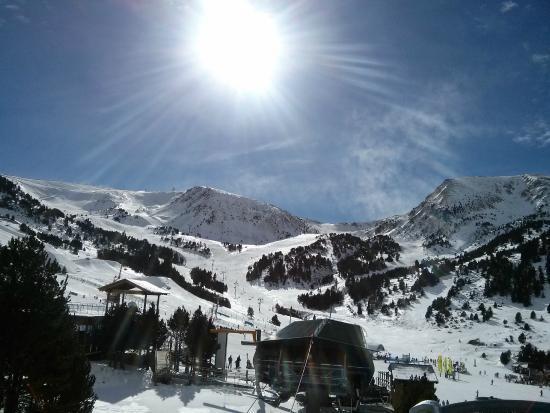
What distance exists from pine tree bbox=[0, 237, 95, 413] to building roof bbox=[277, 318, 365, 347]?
577 centimetres

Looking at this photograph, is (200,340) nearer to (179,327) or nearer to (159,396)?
(179,327)

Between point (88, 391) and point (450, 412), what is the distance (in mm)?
9779

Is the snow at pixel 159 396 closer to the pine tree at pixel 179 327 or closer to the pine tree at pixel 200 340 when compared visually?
the pine tree at pixel 200 340

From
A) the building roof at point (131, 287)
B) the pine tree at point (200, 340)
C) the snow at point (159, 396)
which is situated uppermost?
the building roof at point (131, 287)

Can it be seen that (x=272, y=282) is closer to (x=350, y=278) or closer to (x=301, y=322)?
(x=350, y=278)

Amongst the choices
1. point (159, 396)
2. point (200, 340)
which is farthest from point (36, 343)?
point (200, 340)

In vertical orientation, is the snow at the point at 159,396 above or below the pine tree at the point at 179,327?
below

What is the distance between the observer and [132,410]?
60.2ft

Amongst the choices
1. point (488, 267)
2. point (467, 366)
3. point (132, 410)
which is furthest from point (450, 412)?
point (488, 267)

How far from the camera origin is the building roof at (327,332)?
10117 mm

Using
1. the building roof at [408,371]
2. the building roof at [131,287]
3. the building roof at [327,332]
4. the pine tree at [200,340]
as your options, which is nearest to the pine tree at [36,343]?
the building roof at [327,332]

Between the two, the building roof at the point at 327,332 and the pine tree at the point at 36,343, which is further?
the pine tree at the point at 36,343

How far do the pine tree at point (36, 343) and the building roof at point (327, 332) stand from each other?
18.9ft

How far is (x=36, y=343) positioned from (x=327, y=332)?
7.69 metres
